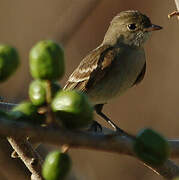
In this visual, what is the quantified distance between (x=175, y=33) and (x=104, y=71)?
2.24 meters

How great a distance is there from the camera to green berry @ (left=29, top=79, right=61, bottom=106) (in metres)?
1.56

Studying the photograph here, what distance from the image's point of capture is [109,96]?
4.84 m

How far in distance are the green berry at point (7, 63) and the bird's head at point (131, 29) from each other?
3.58 metres

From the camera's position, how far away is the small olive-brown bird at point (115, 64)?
483 centimetres

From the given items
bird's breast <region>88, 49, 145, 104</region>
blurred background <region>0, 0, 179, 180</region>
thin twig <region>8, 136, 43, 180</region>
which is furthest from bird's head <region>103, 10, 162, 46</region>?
thin twig <region>8, 136, 43, 180</region>

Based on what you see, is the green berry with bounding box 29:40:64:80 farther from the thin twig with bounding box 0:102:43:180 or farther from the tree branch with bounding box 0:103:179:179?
the thin twig with bounding box 0:102:43:180

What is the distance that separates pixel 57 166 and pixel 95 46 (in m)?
5.78

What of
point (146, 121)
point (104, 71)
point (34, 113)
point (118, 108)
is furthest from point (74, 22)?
point (118, 108)

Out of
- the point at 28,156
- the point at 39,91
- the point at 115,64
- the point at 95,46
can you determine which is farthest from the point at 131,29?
the point at 39,91

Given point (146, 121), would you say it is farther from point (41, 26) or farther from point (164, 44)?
point (41, 26)

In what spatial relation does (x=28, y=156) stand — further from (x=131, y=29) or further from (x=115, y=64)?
(x=131, y=29)

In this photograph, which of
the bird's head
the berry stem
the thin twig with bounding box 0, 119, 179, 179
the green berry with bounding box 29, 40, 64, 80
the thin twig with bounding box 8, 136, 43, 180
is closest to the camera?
the thin twig with bounding box 0, 119, 179, 179

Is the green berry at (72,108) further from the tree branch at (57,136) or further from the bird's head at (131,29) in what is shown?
the bird's head at (131,29)

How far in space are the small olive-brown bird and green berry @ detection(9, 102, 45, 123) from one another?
3106 mm
